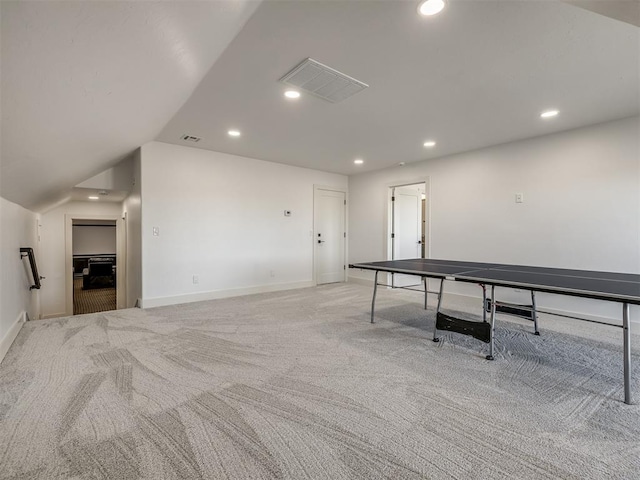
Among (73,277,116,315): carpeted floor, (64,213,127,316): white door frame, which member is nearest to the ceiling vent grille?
(64,213,127,316): white door frame

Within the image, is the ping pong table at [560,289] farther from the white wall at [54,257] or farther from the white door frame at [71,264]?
the white wall at [54,257]

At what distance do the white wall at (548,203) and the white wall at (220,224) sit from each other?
2536 millimetres

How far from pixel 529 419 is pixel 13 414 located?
10.0 ft

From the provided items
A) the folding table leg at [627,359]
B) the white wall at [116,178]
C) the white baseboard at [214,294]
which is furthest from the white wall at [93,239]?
the folding table leg at [627,359]

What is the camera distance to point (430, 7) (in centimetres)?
171

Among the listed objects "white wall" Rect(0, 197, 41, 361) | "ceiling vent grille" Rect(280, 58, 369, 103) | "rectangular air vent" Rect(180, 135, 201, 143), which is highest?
"rectangular air vent" Rect(180, 135, 201, 143)

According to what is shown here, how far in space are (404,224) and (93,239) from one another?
10.5 meters

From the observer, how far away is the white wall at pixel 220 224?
4.29 meters

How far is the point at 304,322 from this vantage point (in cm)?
358

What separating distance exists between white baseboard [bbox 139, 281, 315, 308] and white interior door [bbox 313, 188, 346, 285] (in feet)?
2.09

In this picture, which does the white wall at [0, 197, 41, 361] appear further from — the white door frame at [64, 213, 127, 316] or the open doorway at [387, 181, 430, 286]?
the open doorway at [387, 181, 430, 286]

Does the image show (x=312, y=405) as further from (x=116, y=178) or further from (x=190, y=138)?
(x=116, y=178)

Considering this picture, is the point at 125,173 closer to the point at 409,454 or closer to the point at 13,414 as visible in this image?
the point at 13,414

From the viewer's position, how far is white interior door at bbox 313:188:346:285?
6.35m
